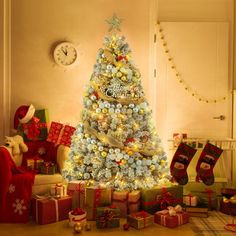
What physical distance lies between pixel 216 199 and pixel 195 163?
2.11ft

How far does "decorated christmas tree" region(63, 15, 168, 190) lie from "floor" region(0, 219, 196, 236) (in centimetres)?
55

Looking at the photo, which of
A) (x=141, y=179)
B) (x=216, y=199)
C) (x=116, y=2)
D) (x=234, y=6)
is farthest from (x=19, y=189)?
(x=234, y=6)

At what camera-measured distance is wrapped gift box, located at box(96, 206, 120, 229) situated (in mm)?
3166

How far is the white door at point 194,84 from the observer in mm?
4418

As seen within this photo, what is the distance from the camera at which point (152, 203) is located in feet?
11.5

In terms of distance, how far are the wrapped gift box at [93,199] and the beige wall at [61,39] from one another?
4.15 feet

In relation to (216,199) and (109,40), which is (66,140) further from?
(216,199)

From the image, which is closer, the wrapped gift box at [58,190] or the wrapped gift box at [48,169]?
the wrapped gift box at [58,190]

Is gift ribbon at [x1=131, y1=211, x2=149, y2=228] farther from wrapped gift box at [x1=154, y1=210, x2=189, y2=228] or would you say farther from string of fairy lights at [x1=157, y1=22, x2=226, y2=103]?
string of fairy lights at [x1=157, y1=22, x2=226, y2=103]

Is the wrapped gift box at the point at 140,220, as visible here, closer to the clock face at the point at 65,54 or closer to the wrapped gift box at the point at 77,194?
the wrapped gift box at the point at 77,194

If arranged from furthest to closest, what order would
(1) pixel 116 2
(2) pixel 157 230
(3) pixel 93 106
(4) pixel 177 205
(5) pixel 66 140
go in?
(1) pixel 116 2 → (5) pixel 66 140 → (3) pixel 93 106 → (4) pixel 177 205 → (2) pixel 157 230

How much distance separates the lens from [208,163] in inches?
150

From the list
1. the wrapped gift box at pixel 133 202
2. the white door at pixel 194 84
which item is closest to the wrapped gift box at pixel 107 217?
the wrapped gift box at pixel 133 202

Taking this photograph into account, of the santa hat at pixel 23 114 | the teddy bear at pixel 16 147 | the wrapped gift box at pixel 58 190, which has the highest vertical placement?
the santa hat at pixel 23 114
